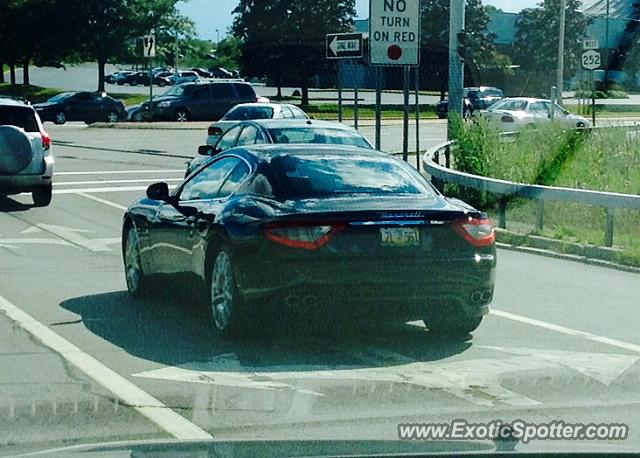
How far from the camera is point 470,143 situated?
22.5 metres

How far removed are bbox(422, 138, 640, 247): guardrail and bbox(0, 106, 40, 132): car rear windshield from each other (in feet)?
20.6

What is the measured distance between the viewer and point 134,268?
12219mm

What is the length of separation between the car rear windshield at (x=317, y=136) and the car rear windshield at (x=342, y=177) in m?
8.32

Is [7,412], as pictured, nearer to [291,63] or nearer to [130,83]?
[291,63]

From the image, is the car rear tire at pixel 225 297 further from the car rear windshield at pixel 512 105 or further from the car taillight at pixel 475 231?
the car rear windshield at pixel 512 105

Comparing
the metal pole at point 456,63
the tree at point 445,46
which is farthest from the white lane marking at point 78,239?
the tree at point 445,46

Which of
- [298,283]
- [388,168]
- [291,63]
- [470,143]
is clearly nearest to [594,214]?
[470,143]

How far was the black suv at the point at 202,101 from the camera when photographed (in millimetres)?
50344

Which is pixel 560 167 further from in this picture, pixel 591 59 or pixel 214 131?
pixel 591 59

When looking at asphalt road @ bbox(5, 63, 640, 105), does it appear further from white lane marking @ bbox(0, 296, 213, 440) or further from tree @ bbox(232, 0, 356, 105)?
white lane marking @ bbox(0, 296, 213, 440)

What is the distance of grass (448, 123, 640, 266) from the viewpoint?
1803 cm

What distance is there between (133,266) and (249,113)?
1894cm

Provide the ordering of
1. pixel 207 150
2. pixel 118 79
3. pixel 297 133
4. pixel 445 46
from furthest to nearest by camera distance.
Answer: pixel 118 79 < pixel 445 46 < pixel 207 150 < pixel 297 133

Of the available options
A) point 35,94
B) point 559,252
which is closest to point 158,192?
point 559,252
